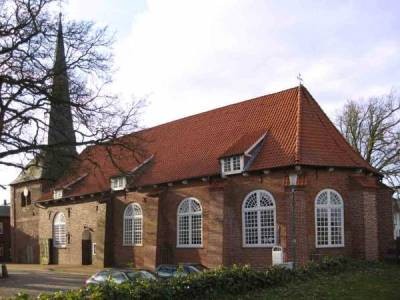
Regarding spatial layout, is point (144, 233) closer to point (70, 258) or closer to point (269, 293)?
point (70, 258)

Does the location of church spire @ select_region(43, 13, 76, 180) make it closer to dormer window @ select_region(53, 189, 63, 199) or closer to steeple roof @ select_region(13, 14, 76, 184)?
steeple roof @ select_region(13, 14, 76, 184)

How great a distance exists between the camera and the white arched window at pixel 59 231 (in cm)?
4600

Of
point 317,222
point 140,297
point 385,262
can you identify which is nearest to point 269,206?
point 317,222

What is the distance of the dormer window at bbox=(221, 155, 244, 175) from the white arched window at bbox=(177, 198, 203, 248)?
305 cm

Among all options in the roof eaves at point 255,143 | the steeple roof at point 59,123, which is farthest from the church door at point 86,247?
the steeple roof at point 59,123

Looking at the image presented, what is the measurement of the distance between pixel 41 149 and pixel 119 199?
19030mm

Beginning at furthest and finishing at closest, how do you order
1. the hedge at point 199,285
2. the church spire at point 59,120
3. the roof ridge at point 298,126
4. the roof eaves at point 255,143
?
1. the roof eaves at point 255,143
2. the roof ridge at point 298,126
3. the church spire at point 59,120
4. the hedge at point 199,285

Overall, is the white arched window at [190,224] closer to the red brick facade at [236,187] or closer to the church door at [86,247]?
the red brick facade at [236,187]

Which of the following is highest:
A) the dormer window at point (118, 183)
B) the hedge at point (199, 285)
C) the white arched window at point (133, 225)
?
the dormer window at point (118, 183)

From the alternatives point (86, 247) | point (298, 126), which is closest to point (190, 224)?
point (298, 126)

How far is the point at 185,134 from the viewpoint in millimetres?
38750

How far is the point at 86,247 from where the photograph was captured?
4288 cm

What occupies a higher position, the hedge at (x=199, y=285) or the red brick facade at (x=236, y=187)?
the red brick facade at (x=236, y=187)

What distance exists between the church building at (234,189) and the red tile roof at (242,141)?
8 centimetres
